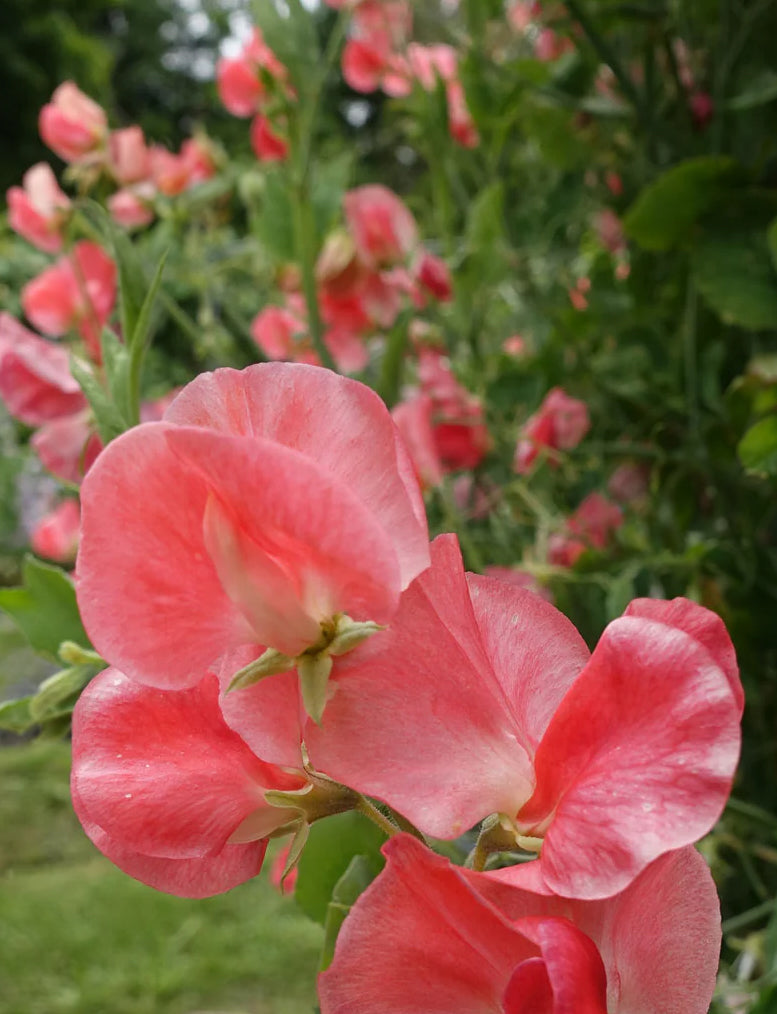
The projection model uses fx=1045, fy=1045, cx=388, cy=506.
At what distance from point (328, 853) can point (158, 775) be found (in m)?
0.11

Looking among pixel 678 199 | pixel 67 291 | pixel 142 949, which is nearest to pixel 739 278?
pixel 678 199

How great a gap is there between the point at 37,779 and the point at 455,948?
8.82ft

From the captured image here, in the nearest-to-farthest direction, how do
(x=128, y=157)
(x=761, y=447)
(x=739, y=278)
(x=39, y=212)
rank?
(x=761, y=447) < (x=739, y=278) < (x=39, y=212) < (x=128, y=157)

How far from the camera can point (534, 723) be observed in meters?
0.22

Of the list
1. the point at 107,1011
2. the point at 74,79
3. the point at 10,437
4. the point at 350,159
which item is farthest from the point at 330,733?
the point at 74,79

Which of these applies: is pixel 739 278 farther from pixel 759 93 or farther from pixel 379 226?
pixel 379 226

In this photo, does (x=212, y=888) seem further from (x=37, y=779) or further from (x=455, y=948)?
(x=37, y=779)

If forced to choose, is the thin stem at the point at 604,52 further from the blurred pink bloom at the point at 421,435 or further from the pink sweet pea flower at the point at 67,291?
the pink sweet pea flower at the point at 67,291

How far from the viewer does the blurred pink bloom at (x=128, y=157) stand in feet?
3.37

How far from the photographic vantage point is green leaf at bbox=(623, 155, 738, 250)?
0.56 metres

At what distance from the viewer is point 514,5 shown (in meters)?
1.25

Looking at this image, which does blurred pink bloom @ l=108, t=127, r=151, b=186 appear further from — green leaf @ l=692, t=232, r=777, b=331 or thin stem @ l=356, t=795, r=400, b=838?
thin stem @ l=356, t=795, r=400, b=838

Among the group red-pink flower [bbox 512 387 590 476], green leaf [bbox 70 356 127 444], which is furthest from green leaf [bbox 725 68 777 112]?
green leaf [bbox 70 356 127 444]

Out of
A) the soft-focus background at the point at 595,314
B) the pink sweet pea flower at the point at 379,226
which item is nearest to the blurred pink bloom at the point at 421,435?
the soft-focus background at the point at 595,314
